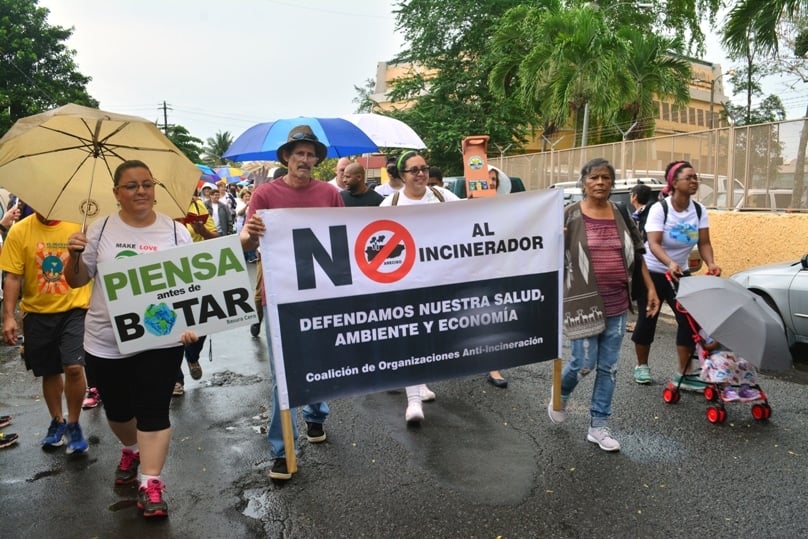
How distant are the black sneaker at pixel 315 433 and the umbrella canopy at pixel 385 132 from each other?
475cm

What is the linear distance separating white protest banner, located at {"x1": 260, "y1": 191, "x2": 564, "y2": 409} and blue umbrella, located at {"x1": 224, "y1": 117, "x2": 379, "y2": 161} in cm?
321

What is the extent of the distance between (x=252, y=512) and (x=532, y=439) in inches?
79.2

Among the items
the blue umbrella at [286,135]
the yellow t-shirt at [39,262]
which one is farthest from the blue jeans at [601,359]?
the blue umbrella at [286,135]

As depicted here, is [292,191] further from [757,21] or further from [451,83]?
[451,83]

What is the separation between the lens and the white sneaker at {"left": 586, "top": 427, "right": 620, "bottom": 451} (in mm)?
4230

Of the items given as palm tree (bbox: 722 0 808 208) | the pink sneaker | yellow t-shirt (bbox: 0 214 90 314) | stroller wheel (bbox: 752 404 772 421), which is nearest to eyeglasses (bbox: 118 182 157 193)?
yellow t-shirt (bbox: 0 214 90 314)

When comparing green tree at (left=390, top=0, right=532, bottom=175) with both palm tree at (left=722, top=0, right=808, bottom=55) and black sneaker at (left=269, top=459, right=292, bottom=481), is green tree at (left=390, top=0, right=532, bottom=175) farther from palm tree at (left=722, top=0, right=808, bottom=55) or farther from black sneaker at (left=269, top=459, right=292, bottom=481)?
black sneaker at (left=269, top=459, right=292, bottom=481)

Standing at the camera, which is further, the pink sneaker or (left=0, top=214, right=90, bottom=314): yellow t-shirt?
(left=0, top=214, right=90, bottom=314): yellow t-shirt

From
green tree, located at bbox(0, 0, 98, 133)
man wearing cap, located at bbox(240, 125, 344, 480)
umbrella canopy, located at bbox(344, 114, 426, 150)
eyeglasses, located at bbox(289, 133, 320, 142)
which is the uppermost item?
green tree, located at bbox(0, 0, 98, 133)

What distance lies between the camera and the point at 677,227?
5.39 metres

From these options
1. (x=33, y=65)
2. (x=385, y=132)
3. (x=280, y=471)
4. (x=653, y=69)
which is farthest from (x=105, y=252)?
(x=33, y=65)

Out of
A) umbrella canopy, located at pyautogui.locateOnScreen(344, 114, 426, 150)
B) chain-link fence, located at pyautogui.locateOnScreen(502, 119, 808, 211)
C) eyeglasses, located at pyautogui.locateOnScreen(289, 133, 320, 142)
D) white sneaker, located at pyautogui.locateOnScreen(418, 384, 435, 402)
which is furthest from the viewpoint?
chain-link fence, located at pyautogui.locateOnScreen(502, 119, 808, 211)

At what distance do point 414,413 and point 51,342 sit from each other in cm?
262

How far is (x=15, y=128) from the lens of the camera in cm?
341
